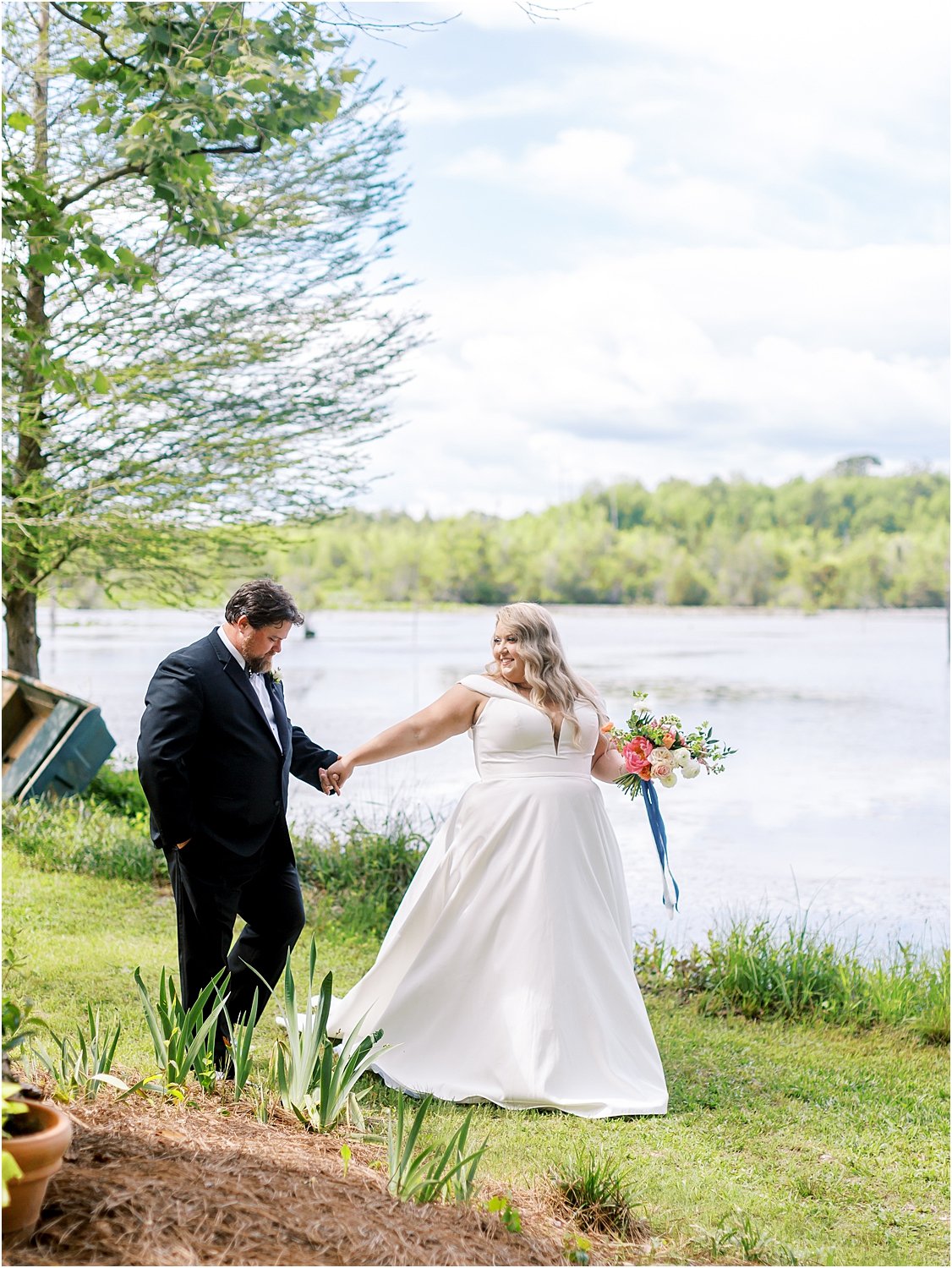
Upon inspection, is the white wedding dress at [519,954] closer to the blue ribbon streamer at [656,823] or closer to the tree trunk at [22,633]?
the blue ribbon streamer at [656,823]

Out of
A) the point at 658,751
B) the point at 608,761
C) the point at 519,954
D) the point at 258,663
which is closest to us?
the point at 258,663

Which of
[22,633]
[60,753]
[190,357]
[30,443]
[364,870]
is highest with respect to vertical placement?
[190,357]

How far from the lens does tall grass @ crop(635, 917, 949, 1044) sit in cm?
650

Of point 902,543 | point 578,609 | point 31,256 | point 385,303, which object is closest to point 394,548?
point 578,609

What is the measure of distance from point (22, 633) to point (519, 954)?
848cm

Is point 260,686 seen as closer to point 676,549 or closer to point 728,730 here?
point 728,730

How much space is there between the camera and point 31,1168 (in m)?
2.47

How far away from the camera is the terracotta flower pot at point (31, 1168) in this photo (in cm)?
245

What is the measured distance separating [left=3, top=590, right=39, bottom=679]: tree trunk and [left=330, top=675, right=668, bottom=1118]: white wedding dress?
306 inches

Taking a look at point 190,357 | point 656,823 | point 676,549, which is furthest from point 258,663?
point 676,549

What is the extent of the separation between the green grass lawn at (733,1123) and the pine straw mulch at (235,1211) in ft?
1.86

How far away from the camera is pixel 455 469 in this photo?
110m

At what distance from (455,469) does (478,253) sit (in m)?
25.5

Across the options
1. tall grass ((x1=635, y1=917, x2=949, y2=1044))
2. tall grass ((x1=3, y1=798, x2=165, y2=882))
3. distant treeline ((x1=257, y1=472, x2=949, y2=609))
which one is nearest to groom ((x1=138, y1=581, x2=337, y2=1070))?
tall grass ((x1=635, y1=917, x2=949, y2=1044))
